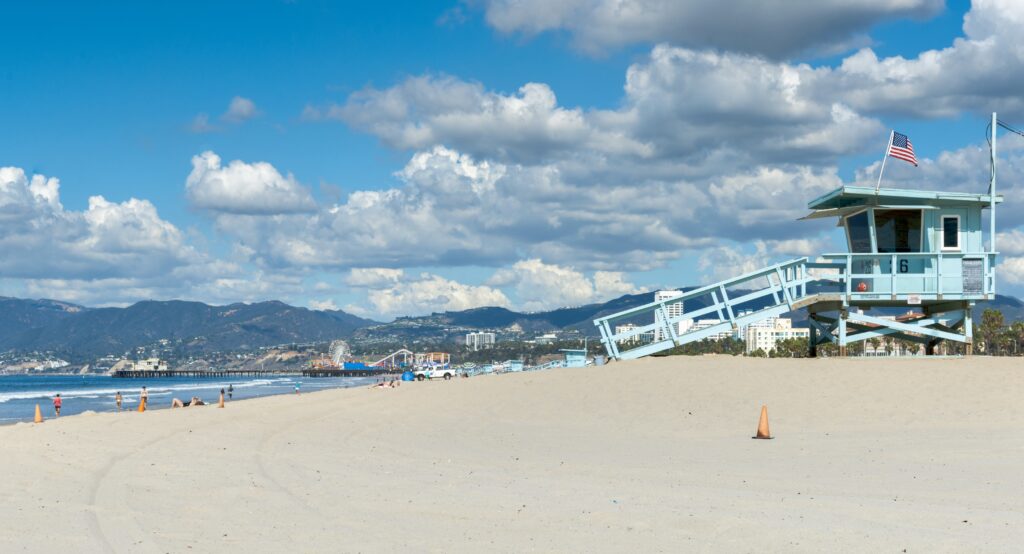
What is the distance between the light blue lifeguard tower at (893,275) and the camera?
26.9 m

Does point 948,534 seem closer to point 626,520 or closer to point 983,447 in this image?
point 626,520

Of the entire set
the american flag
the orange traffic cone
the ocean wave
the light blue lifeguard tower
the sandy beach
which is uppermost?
the american flag

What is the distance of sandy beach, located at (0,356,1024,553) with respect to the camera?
901 centimetres

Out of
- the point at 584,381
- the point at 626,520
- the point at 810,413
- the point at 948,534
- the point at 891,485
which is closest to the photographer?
the point at 948,534

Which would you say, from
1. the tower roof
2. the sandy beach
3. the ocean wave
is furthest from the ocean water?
the tower roof

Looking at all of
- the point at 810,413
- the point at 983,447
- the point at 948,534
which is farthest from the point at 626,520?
the point at 810,413

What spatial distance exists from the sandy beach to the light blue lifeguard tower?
251 centimetres

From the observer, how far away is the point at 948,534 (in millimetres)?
8703

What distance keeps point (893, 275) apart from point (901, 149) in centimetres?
390

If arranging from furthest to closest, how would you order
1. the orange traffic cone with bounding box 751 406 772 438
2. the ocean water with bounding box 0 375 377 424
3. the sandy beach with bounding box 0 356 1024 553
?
the ocean water with bounding box 0 375 377 424, the orange traffic cone with bounding box 751 406 772 438, the sandy beach with bounding box 0 356 1024 553

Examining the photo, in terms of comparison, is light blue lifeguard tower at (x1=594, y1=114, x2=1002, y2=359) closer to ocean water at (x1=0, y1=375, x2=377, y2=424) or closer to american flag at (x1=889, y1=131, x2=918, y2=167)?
american flag at (x1=889, y1=131, x2=918, y2=167)

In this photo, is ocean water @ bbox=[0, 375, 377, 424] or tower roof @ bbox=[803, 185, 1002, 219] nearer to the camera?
tower roof @ bbox=[803, 185, 1002, 219]

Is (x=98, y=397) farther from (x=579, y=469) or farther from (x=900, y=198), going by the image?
(x=579, y=469)

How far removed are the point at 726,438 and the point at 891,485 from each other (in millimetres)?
5636
